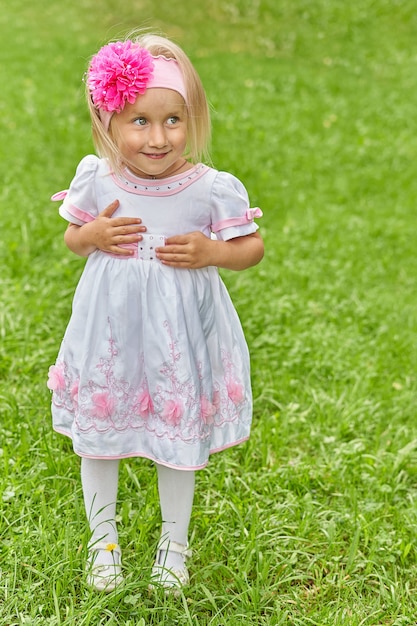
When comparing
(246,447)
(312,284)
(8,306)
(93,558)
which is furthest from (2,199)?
(93,558)

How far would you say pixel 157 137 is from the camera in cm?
225

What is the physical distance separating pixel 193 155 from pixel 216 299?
42 centimetres

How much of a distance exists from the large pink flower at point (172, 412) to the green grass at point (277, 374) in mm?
551

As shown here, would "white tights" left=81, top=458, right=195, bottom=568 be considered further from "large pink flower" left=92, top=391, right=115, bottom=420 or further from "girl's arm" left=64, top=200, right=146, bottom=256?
"girl's arm" left=64, top=200, right=146, bottom=256

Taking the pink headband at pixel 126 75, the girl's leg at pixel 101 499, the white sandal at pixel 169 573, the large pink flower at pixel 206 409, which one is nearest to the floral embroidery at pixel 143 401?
the large pink flower at pixel 206 409

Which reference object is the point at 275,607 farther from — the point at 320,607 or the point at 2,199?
the point at 2,199

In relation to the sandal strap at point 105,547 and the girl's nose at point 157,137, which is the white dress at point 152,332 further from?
the sandal strap at point 105,547

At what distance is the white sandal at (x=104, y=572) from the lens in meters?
2.62

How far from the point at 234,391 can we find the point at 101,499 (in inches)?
22.3

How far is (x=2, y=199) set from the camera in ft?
18.9

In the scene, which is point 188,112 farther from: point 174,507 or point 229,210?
point 174,507

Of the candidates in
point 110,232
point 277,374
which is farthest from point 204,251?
point 277,374

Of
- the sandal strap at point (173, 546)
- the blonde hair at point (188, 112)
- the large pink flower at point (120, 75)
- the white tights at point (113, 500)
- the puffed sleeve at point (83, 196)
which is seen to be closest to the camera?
the large pink flower at point (120, 75)

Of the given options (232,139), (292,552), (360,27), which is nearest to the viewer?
(292,552)
